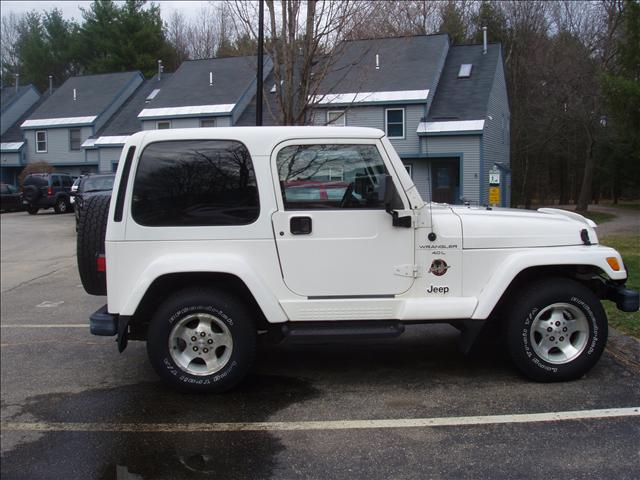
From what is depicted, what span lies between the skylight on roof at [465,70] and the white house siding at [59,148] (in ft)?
68.4

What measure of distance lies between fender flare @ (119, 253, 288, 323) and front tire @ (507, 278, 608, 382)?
76.7 inches

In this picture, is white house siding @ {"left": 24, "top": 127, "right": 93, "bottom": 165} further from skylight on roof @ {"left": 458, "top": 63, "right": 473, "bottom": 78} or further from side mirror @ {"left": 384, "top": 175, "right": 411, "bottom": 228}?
side mirror @ {"left": 384, "top": 175, "right": 411, "bottom": 228}

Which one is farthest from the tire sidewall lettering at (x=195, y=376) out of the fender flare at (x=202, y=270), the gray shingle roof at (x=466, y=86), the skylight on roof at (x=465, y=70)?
the skylight on roof at (x=465, y=70)

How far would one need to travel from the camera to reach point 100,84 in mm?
38906

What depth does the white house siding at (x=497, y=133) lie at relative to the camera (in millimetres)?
26183

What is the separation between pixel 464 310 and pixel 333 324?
1007 mm

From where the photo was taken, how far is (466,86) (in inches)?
1069

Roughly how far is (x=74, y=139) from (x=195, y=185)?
115 feet

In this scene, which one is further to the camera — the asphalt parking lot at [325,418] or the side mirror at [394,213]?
the side mirror at [394,213]

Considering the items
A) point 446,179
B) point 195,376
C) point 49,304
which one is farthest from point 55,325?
point 446,179

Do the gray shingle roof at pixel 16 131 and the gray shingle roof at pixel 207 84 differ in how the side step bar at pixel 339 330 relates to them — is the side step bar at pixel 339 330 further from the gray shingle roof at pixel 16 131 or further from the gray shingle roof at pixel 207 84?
the gray shingle roof at pixel 16 131

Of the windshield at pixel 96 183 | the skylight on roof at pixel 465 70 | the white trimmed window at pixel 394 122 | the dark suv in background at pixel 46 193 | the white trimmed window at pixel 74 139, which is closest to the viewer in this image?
the windshield at pixel 96 183

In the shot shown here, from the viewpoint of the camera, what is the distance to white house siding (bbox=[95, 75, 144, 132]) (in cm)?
3619

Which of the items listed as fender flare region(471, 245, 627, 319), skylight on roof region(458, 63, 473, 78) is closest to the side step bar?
fender flare region(471, 245, 627, 319)
